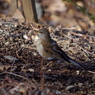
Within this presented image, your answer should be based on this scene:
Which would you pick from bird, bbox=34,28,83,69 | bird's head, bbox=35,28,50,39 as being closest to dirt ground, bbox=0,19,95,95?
bird, bbox=34,28,83,69

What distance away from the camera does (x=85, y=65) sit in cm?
596

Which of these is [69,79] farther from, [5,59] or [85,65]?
[5,59]

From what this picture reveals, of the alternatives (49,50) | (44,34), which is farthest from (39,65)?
(44,34)

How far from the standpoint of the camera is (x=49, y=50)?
600 cm

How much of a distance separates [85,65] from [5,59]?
5.58 ft

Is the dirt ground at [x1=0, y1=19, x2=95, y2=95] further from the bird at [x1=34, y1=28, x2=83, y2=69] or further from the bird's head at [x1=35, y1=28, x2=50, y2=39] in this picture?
the bird's head at [x1=35, y1=28, x2=50, y2=39]

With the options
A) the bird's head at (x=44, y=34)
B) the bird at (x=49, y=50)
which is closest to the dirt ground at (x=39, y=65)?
the bird at (x=49, y=50)

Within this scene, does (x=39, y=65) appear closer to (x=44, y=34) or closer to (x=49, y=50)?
(x=49, y=50)

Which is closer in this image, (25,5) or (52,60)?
(52,60)

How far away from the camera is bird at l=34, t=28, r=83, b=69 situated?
18.9 ft

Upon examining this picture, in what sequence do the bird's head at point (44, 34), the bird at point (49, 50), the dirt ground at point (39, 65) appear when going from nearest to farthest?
the dirt ground at point (39, 65) < the bird at point (49, 50) < the bird's head at point (44, 34)

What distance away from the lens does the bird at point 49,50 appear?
5761 millimetres

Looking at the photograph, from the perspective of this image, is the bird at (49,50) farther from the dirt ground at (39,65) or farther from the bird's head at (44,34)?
the dirt ground at (39,65)

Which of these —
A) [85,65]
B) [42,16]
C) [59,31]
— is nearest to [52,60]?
[85,65]
